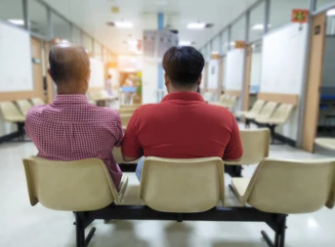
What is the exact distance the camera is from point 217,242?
71.4 inches

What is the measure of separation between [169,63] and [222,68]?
9.96 metres

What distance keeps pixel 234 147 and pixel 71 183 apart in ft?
3.09

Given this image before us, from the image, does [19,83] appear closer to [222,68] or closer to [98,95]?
[98,95]

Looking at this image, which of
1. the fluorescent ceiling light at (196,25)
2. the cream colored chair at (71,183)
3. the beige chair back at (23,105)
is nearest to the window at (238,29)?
the fluorescent ceiling light at (196,25)

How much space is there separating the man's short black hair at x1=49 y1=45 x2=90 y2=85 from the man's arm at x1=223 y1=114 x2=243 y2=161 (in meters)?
0.93

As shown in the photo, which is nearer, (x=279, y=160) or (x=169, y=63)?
(x=279, y=160)

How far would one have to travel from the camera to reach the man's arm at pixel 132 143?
134 centimetres

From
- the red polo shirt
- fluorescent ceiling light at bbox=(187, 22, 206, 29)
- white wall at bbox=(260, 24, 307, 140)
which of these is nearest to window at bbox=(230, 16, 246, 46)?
fluorescent ceiling light at bbox=(187, 22, 206, 29)

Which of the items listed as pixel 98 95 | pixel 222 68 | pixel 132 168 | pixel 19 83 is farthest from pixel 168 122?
pixel 98 95

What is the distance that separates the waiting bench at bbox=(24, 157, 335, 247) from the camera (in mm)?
1212

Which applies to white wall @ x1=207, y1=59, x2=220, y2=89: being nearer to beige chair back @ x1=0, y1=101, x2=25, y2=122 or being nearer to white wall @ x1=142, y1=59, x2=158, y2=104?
white wall @ x1=142, y1=59, x2=158, y2=104

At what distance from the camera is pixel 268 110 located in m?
5.52

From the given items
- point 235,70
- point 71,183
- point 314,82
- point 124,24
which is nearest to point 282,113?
point 314,82

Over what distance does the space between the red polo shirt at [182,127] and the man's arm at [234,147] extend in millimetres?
32
